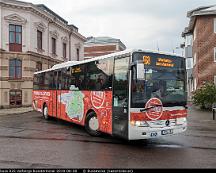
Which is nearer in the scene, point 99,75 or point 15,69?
point 99,75

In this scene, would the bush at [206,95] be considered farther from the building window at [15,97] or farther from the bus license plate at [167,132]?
the building window at [15,97]

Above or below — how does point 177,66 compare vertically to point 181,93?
above

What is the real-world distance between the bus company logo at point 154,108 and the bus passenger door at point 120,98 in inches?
27.2

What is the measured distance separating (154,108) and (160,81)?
90cm

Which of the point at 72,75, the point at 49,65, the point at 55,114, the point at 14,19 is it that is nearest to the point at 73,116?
the point at 72,75

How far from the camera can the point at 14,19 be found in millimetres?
28547

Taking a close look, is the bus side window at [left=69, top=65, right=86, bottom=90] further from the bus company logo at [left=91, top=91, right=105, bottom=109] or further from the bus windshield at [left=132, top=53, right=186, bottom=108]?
the bus windshield at [left=132, top=53, right=186, bottom=108]

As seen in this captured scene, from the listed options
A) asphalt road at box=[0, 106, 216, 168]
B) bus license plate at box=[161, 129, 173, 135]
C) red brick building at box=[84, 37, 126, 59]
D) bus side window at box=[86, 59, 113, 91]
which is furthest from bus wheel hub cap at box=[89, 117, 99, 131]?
red brick building at box=[84, 37, 126, 59]

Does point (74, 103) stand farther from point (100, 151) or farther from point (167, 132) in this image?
point (167, 132)

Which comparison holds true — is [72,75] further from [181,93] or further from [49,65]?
[49,65]

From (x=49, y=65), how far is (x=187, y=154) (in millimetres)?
27961

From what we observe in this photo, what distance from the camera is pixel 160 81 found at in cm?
874

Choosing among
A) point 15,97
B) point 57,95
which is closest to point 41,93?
point 57,95

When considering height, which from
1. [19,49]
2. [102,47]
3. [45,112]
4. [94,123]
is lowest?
[45,112]
